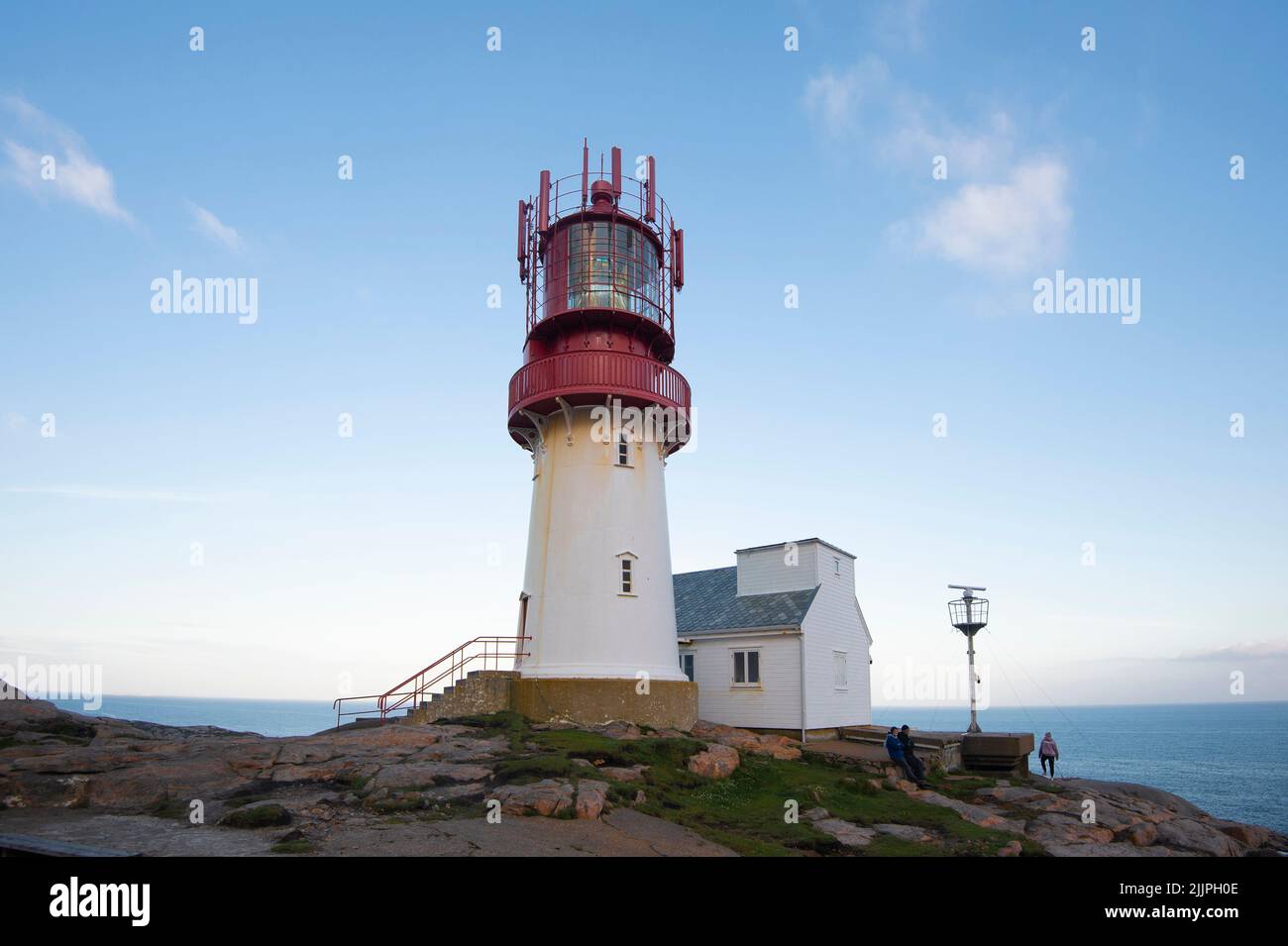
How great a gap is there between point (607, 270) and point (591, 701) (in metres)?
13.0

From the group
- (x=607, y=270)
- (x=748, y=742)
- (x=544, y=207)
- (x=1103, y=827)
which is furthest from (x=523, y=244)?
(x=1103, y=827)

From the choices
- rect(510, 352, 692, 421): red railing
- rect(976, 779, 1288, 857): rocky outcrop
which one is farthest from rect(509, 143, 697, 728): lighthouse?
rect(976, 779, 1288, 857): rocky outcrop

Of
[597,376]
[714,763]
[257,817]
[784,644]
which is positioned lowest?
[714,763]

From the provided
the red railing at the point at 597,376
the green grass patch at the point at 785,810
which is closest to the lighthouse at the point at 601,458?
the red railing at the point at 597,376

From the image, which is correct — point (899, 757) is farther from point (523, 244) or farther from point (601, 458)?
point (523, 244)

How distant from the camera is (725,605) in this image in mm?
33406

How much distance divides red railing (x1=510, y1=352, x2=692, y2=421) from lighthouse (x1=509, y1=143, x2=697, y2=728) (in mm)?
36

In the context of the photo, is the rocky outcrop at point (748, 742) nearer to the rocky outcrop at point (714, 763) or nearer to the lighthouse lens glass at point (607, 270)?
the rocky outcrop at point (714, 763)

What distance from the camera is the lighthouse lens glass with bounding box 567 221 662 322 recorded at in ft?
83.7

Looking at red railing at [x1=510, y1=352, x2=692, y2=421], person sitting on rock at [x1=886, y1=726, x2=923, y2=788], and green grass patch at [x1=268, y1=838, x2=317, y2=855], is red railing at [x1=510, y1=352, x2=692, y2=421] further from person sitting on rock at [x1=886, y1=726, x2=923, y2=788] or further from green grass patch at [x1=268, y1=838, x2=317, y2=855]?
green grass patch at [x1=268, y1=838, x2=317, y2=855]
